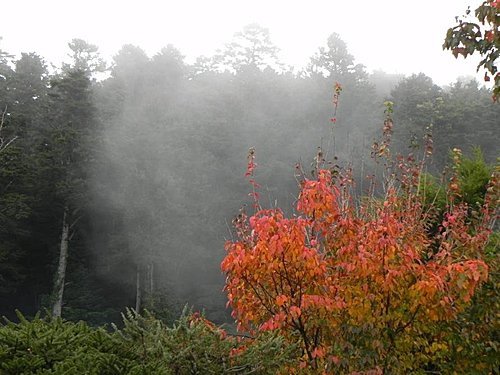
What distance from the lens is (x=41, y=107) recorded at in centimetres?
3192

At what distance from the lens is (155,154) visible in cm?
3070

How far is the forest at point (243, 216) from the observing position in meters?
4.54

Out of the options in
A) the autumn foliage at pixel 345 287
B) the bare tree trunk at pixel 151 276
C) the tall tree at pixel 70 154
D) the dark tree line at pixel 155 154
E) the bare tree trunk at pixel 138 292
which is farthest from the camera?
the bare tree trunk at pixel 151 276

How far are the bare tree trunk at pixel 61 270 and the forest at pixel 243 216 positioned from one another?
0.40 feet

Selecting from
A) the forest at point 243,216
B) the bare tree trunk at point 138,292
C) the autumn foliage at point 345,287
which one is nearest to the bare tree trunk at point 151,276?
the forest at point 243,216

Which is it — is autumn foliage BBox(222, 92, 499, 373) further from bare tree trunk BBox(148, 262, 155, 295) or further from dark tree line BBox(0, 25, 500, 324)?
bare tree trunk BBox(148, 262, 155, 295)

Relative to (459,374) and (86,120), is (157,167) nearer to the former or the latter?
(86,120)

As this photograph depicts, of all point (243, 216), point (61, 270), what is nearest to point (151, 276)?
point (61, 270)

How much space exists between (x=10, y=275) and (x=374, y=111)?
2653cm

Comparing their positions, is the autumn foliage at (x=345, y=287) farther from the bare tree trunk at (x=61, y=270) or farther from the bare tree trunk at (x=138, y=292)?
the bare tree trunk at (x=138, y=292)

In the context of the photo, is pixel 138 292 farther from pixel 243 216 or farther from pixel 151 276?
pixel 243 216

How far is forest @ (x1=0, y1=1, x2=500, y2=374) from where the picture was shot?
4539 mm

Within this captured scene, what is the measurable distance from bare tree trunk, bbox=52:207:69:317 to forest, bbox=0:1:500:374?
0.12m

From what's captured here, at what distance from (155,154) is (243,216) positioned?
979 inches
